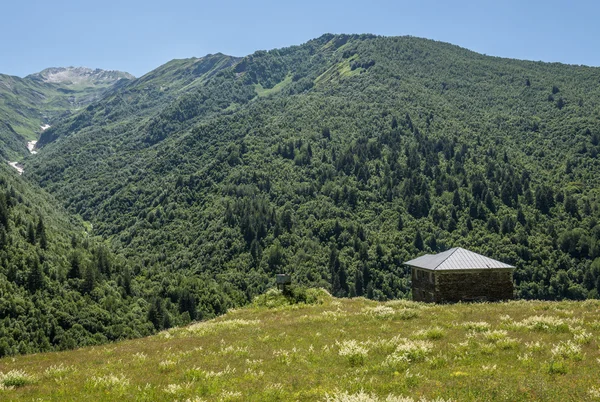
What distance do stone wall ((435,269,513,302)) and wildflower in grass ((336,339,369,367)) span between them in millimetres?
23795

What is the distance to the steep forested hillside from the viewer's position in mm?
137625

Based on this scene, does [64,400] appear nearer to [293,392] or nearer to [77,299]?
[293,392]

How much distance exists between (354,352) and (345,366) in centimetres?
106

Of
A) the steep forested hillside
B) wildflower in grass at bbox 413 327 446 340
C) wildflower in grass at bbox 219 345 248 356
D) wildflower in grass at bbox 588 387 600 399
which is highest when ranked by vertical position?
wildflower in grass at bbox 588 387 600 399

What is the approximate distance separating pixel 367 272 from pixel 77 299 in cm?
11506

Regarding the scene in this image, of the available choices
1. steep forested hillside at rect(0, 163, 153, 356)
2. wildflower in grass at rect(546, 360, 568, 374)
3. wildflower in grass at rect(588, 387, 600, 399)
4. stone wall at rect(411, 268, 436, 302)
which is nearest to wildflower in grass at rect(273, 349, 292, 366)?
wildflower in grass at rect(546, 360, 568, 374)

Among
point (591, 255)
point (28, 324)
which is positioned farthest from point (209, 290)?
point (591, 255)

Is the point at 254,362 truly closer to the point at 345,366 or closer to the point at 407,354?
the point at 345,366

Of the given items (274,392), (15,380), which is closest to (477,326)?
(274,392)

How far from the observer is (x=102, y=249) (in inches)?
7790

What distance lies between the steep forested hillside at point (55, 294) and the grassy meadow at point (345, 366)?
422ft

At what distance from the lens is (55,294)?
15612 cm

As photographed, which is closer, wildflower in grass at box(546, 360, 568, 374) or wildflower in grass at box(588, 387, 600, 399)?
wildflower in grass at box(588, 387, 600, 399)

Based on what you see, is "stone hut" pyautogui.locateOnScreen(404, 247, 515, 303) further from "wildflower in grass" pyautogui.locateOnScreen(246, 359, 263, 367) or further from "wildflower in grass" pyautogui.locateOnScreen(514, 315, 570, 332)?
"wildflower in grass" pyautogui.locateOnScreen(246, 359, 263, 367)
